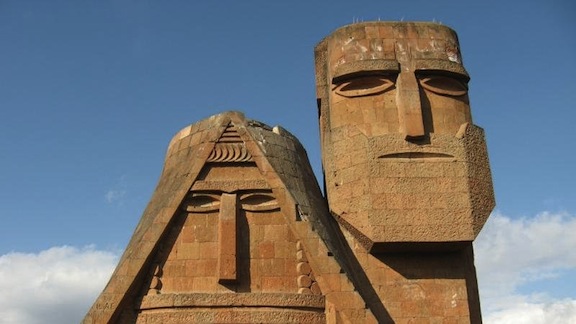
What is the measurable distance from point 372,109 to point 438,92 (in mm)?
1516

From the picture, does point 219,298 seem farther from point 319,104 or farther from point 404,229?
point 319,104

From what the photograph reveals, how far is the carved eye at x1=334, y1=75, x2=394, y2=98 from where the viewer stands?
14.1 metres

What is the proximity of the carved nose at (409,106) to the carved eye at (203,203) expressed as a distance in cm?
423

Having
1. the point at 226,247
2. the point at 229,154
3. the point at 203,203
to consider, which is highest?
the point at 229,154

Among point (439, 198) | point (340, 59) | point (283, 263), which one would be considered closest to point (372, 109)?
point (340, 59)

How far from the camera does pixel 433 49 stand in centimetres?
1441

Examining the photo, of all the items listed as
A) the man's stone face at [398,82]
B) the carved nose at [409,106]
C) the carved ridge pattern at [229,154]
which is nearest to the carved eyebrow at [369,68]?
the man's stone face at [398,82]

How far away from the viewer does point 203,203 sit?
1232 cm

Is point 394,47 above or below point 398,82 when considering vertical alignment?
above

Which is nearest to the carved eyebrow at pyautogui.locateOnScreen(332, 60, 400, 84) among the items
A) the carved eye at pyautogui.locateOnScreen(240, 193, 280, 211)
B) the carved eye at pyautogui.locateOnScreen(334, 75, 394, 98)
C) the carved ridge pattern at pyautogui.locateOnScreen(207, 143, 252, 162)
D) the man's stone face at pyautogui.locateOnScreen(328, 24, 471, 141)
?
the man's stone face at pyautogui.locateOnScreen(328, 24, 471, 141)

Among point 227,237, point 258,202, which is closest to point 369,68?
point 258,202

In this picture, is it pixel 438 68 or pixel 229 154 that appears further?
pixel 438 68

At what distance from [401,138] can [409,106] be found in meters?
0.74

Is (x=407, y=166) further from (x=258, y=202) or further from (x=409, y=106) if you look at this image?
(x=258, y=202)
